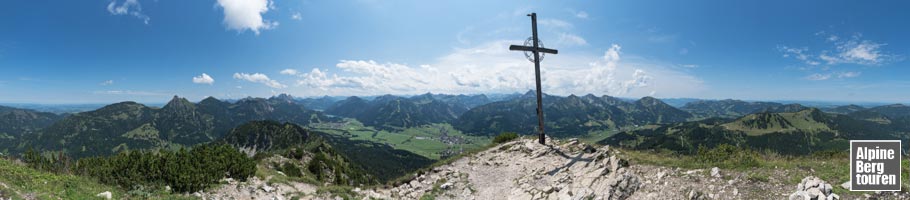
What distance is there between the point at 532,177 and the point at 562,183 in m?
2.45

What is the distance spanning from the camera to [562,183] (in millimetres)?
17172

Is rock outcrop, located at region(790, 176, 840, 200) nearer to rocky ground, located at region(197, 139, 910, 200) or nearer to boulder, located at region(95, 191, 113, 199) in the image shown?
rocky ground, located at region(197, 139, 910, 200)

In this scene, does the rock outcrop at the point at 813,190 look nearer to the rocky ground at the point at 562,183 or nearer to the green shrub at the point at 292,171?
the rocky ground at the point at 562,183

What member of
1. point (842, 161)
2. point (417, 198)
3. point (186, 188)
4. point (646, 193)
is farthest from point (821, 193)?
point (186, 188)

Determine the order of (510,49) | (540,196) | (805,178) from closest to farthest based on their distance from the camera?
(805,178)
(540,196)
(510,49)

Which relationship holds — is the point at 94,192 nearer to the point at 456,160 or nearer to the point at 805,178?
the point at 456,160

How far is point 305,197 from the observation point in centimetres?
1970

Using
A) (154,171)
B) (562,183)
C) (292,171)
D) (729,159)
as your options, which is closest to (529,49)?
(562,183)

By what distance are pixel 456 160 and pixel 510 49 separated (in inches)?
349

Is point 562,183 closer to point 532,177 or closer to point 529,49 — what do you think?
point 532,177

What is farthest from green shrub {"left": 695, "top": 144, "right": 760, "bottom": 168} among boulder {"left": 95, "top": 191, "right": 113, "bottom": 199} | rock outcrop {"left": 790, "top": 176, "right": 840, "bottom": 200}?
boulder {"left": 95, "top": 191, "right": 113, "bottom": 199}

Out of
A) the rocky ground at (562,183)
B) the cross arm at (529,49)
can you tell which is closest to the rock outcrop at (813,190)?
the rocky ground at (562,183)

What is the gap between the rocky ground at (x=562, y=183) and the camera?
1250cm

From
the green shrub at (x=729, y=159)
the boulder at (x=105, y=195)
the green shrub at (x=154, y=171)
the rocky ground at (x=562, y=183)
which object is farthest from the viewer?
the green shrub at (x=154, y=171)
